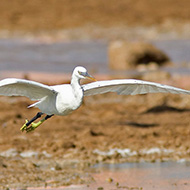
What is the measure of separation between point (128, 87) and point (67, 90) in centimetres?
136

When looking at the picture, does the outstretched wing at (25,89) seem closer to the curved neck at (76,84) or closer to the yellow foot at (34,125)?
the curved neck at (76,84)

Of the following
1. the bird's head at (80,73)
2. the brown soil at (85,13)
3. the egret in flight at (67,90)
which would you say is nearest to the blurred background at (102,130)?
the egret in flight at (67,90)

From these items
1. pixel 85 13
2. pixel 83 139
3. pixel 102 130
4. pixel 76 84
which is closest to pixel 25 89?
pixel 76 84

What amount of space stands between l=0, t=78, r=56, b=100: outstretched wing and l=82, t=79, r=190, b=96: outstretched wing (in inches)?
29.0

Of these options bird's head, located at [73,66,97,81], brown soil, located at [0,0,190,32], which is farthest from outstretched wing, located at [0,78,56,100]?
brown soil, located at [0,0,190,32]

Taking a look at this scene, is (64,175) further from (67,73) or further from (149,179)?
(67,73)

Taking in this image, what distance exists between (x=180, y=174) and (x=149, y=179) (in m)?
0.76

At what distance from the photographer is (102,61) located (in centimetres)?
3020

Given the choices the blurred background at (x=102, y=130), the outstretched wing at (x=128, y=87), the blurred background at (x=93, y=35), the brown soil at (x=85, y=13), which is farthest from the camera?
the brown soil at (x=85, y=13)

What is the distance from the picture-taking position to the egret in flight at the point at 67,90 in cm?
980

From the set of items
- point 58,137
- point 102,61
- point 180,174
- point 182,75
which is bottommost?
point 180,174

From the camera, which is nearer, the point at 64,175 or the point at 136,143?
the point at 64,175

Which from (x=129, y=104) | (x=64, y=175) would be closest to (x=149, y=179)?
(x=64, y=175)

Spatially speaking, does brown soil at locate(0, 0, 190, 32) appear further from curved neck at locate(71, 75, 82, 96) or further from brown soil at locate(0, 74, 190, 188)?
curved neck at locate(71, 75, 82, 96)
